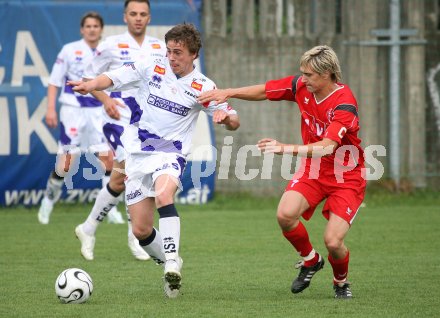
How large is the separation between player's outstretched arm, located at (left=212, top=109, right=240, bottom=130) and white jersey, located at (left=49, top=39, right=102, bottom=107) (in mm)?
5538

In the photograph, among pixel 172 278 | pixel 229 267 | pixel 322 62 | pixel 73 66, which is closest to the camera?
pixel 172 278

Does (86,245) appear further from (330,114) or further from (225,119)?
(330,114)

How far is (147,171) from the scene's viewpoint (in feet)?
27.2

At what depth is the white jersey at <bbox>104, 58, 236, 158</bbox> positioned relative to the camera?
8305 mm

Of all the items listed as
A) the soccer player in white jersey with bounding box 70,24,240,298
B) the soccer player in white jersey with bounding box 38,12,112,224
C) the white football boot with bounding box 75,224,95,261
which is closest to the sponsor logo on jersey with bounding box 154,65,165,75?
the soccer player in white jersey with bounding box 70,24,240,298

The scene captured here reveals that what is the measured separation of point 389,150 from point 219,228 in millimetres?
4253

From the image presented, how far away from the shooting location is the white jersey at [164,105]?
27.2 ft

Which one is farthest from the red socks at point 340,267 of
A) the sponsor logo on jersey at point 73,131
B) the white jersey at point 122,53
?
the sponsor logo on jersey at point 73,131

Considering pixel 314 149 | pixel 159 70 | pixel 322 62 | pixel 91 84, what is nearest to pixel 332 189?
pixel 314 149

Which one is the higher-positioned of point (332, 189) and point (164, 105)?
point (164, 105)

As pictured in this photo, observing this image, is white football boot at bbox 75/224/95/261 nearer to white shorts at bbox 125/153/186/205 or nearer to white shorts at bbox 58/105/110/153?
white shorts at bbox 125/153/186/205

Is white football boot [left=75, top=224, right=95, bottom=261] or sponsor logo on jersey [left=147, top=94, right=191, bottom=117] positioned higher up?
sponsor logo on jersey [left=147, top=94, right=191, bottom=117]

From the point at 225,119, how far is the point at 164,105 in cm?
60

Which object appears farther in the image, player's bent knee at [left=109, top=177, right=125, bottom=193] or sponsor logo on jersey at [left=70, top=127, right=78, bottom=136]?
sponsor logo on jersey at [left=70, top=127, right=78, bottom=136]
